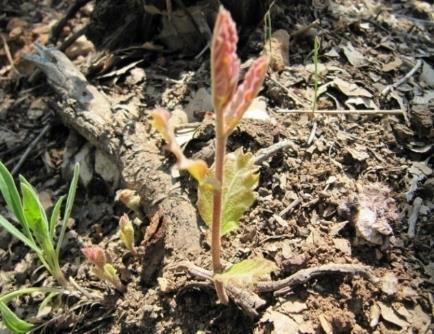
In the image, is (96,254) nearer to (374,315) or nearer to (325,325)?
(325,325)

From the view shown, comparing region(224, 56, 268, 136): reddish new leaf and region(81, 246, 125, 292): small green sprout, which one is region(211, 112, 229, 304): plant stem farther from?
→ region(81, 246, 125, 292): small green sprout

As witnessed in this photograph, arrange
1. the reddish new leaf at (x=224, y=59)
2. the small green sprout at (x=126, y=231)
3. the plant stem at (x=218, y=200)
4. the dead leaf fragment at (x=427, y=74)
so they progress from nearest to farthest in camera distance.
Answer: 1. the reddish new leaf at (x=224, y=59)
2. the plant stem at (x=218, y=200)
3. the small green sprout at (x=126, y=231)
4. the dead leaf fragment at (x=427, y=74)

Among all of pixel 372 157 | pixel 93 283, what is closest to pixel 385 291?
pixel 372 157

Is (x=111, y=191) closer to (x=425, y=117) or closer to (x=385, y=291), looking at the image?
(x=385, y=291)

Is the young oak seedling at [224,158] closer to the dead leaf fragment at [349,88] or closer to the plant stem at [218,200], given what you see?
the plant stem at [218,200]

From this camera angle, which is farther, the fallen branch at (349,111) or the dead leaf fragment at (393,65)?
the dead leaf fragment at (393,65)

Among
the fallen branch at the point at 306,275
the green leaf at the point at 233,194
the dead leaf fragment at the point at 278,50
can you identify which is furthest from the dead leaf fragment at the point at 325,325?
the dead leaf fragment at the point at 278,50

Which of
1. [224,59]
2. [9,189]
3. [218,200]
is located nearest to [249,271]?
[218,200]

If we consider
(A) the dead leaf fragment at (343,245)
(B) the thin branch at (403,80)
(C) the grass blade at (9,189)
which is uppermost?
(C) the grass blade at (9,189)
